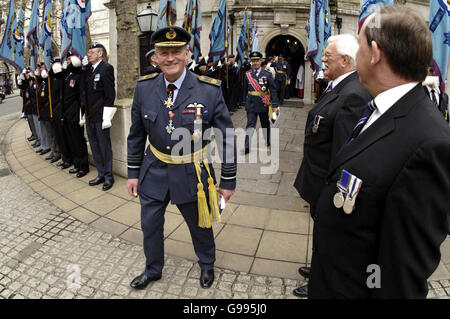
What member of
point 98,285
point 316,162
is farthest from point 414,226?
point 98,285

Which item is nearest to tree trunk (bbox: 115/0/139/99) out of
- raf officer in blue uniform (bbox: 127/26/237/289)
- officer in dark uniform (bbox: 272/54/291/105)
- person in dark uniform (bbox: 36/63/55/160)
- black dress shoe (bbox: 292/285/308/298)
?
person in dark uniform (bbox: 36/63/55/160)

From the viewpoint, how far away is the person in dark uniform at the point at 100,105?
4.99 metres

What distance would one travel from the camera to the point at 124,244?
3504mm

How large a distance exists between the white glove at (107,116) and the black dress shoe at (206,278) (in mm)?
3023

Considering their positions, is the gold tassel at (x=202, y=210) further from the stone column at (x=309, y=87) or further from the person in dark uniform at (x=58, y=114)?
the stone column at (x=309, y=87)

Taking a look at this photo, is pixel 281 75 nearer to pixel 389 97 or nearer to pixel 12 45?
pixel 12 45

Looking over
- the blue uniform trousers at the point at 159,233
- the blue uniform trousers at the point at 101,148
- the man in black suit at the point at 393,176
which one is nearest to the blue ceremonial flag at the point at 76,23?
the blue uniform trousers at the point at 101,148

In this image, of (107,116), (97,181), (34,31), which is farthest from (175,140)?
(34,31)

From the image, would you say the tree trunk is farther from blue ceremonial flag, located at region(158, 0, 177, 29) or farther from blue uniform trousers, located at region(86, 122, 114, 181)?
blue uniform trousers, located at region(86, 122, 114, 181)

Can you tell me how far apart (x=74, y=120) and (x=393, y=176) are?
18.4 ft

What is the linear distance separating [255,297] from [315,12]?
242 inches

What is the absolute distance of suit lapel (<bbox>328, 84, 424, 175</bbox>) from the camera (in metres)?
1.21

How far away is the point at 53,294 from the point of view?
2725mm

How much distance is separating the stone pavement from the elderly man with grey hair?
0.65 metres
